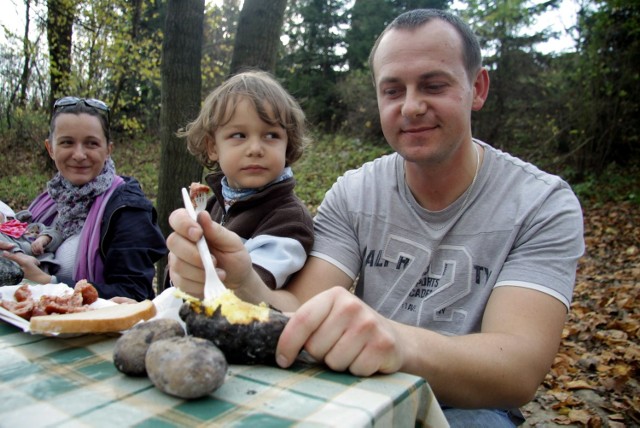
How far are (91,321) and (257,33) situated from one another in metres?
3.50

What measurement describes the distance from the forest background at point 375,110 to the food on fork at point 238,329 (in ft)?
8.80

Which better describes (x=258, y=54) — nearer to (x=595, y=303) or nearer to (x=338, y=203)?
(x=338, y=203)

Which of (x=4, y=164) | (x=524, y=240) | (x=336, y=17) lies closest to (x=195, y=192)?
(x=524, y=240)

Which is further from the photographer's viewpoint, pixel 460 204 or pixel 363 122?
pixel 363 122

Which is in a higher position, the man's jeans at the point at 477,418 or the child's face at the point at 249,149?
the child's face at the point at 249,149

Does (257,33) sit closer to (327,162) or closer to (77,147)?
(77,147)

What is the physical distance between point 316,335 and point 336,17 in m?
18.6

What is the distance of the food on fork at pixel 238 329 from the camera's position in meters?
1.11

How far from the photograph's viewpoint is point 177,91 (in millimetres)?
4453

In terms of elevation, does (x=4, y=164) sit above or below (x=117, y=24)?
below

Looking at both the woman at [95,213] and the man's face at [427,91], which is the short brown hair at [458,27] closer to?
the man's face at [427,91]

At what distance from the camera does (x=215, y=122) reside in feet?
7.25

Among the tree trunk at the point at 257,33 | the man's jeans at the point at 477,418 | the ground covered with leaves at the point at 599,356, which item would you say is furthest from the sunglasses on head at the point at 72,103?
the ground covered with leaves at the point at 599,356

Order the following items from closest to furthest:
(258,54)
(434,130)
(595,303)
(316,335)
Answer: (316,335)
(434,130)
(258,54)
(595,303)
